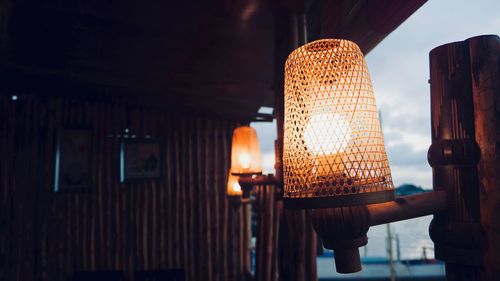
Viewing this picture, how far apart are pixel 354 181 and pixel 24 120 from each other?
6.74 m

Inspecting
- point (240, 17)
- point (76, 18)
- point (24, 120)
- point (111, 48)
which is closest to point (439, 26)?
point (240, 17)

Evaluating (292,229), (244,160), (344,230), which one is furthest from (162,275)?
(344,230)

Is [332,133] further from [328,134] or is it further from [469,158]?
[469,158]

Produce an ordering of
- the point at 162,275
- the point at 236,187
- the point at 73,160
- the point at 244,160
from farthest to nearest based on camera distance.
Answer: the point at 73,160
the point at 162,275
the point at 236,187
the point at 244,160

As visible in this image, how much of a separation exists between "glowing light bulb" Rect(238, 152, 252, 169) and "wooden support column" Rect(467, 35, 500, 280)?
2.46 m

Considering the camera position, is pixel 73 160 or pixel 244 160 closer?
pixel 244 160

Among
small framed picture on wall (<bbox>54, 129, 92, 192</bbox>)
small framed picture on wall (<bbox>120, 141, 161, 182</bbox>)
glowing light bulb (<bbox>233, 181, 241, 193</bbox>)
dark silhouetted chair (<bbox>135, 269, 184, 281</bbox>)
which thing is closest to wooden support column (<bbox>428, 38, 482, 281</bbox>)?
glowing light bulb (<bbox>233, 181, 241, 193</bbox>)

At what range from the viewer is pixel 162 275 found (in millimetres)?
5035

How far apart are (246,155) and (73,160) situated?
4.44 metres

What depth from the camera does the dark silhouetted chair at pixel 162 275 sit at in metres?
4.95

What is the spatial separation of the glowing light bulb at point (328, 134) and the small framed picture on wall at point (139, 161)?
6215 mm

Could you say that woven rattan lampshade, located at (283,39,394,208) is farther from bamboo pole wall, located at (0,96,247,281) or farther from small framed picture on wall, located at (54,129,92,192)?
small framed picture on wall, located at (54,129,92,192)

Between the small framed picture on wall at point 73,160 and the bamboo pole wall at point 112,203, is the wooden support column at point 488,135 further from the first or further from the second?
the small framed picture on wall at point 73,160

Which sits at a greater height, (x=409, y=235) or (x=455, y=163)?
(x=455, y=163)
